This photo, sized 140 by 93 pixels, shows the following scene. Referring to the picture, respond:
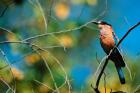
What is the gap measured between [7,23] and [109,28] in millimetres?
1559

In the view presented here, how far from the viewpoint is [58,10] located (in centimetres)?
430

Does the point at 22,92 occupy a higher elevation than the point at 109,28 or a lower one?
lower

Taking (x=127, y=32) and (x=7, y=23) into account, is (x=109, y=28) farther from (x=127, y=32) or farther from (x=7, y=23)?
(x=7, y=23)

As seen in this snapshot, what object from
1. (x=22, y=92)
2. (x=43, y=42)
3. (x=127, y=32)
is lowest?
(x=22, y=92)

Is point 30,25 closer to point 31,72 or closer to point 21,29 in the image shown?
point 21,29

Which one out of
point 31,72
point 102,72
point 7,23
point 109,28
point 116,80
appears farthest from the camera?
point 7,23

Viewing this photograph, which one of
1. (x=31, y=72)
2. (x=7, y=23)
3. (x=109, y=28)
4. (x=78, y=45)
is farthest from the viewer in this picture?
(x=78, y=45)

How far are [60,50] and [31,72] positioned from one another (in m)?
0.31

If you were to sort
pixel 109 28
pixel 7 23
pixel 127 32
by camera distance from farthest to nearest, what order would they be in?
pixel 7 23
pixel 109 28
pixel 127 32

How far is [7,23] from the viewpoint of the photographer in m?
4.20

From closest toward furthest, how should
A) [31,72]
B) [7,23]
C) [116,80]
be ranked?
[116,80] < [31,72] < [7,23]

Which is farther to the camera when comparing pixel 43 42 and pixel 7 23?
pixel 7 23

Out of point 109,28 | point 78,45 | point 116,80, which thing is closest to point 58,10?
point 78,45

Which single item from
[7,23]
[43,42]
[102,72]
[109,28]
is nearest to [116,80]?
[43,42]
